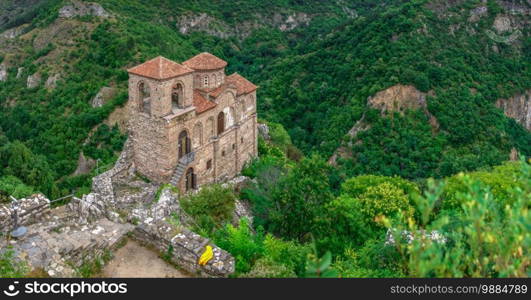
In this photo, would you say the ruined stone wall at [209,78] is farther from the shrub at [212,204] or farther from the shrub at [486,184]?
the shrub at [486,184]

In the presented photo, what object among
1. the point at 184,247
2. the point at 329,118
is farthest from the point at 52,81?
the point at 184,247

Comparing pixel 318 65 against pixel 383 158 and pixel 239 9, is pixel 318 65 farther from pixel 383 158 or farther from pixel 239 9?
pixel 239 9

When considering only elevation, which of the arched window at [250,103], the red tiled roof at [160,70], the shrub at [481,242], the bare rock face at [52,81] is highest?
the shrub at [481,242]

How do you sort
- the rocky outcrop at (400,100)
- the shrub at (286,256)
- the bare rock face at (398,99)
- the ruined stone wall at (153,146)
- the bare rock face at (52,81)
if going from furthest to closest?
the bare rock face at (52,81) < the bare rock face at (398,99) < the rocky outcrop at (400,100) < the ruined stone wall at (153,146) < the shrub at (286,256)

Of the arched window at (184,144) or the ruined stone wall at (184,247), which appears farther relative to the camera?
the arched window at (184,144)

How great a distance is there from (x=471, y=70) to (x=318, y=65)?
17470mm

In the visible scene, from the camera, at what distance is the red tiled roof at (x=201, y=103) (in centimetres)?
3036

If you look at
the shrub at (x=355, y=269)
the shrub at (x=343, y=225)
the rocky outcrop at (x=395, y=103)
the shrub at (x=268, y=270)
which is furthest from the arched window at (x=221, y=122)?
the rocky outcrop at (x=395, y=103)

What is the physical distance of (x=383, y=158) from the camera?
48781 millimetres

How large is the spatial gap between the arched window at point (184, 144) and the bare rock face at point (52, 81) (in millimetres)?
33682

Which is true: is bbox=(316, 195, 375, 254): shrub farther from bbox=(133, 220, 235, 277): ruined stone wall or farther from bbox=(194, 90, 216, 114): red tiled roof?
bbox=(194, 90, 216, 114): red tiled roof

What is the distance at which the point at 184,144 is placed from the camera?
98.8 feet

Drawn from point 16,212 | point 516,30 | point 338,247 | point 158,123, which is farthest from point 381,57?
point 16,212

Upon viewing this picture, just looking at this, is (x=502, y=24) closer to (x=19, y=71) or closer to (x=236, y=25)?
(x=236, y=25)
